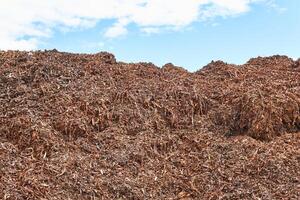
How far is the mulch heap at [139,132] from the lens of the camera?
5.42 meters

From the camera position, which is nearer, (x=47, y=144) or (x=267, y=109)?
(x=47, y=144)

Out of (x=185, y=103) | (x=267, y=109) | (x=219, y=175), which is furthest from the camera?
(x=185, y=103)

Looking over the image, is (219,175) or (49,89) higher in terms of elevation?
(49,89)

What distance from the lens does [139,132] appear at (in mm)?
6340

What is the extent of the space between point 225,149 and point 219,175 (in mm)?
513

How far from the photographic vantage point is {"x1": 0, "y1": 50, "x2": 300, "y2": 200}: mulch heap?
213 inches

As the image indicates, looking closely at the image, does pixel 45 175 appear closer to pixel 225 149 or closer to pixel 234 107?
pixel 225 149

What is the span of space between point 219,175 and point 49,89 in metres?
2.60

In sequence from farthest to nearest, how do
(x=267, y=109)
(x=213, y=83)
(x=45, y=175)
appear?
(x=213, y=83)
(x=267, y=109)
(x=45, y=175)

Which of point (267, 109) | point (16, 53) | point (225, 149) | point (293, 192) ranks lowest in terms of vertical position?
point (293, 192)

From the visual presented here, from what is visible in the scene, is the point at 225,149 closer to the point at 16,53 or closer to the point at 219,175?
the point at 219,175

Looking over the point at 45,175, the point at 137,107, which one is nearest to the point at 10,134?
the point at 45,175

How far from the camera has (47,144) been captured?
585 centimetres

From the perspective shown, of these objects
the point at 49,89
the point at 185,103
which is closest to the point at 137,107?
the point at 185,103
